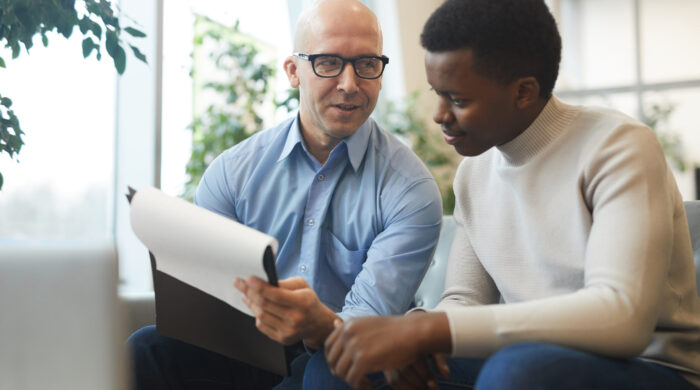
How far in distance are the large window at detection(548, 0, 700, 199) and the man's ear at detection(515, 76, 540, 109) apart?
4996mm

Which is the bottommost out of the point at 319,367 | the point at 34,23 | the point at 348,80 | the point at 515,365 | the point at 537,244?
the point at 319,367

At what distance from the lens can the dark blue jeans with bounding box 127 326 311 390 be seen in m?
1.45

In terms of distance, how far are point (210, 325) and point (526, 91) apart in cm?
72

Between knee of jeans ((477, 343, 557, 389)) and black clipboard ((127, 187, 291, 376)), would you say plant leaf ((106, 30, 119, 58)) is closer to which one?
black clipboard ((127, 187, 291, 376))

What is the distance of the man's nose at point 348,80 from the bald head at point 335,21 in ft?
0.28

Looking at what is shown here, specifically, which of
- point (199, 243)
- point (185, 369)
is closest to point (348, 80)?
point (199, 243)

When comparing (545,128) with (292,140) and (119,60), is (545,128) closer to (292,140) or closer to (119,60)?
(292,140)

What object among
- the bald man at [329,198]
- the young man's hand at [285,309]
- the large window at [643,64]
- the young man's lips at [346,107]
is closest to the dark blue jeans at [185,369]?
the bald man at [329,198]

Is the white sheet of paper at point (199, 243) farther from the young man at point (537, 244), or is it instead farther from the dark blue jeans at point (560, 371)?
the dark blue jeans at point (560, 371)

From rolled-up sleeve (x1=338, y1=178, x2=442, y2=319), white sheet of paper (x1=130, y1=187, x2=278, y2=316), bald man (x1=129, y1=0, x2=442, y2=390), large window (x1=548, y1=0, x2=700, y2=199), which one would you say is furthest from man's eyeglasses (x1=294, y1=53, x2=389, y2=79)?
large window (x1=548, y1=0, x2=700, y2=199)

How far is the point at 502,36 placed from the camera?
1.05 m

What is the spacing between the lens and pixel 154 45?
9.62 feet

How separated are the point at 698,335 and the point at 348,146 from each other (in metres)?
0.82

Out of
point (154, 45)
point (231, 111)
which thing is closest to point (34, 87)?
point (154, 45)
